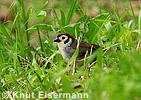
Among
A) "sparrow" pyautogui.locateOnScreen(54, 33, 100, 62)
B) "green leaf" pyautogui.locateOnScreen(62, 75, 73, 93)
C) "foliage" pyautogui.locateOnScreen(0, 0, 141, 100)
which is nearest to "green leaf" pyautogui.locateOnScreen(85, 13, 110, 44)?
"foliage" pyautogui.locateOnScreen(0, 0, 141, 100)

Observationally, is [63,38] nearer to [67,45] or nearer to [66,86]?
[67,45]

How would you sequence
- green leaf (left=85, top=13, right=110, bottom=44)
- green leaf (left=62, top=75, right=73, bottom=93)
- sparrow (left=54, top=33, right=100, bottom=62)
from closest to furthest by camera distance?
green leaf (left=62, top=75, right=73, bottom=93) → sparrow (left=54, top=33, right=100, bottom=62) → green leaf (left=85, top=13, right=110, bottom=44)

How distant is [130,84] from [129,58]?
16.0 inches

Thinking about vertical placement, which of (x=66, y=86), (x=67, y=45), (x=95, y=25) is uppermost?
(x=95, y=25)

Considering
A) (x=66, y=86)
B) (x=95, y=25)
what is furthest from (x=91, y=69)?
(x=95, y=25)

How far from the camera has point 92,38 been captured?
5.29 m

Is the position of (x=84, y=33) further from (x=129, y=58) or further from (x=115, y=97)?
(x=115, y=97)

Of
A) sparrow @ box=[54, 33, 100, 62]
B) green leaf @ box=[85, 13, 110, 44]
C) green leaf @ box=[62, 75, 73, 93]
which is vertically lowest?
green leaf @ box=[62, 75, 73, 93]

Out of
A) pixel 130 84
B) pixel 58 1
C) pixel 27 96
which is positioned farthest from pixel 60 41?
pixel 58 1

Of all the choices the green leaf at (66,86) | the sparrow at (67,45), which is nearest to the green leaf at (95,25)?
the sparrow at (67,45)

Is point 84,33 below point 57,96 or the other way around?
the other way around

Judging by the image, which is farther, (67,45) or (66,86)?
(67,45)

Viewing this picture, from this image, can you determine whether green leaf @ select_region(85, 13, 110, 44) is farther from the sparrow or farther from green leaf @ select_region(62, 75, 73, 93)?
green leaf @ select_region(62, 75, 73, 93)

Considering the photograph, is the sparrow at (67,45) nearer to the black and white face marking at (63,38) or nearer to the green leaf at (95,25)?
the black and white face marking at (63,38)
